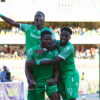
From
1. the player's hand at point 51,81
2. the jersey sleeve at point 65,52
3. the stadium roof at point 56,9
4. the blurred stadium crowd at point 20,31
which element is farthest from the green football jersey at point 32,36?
the stadium roof at point 56,9

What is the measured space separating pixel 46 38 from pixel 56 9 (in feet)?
112

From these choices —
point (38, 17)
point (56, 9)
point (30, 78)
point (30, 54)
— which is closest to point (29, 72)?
point (30, 78)

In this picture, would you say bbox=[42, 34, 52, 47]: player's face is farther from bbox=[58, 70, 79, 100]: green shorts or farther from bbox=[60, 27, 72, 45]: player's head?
bbox=[58, 70, 79, 100]: green shorts

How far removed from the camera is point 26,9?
38.0 metres

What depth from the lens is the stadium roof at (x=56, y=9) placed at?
38.0 meters

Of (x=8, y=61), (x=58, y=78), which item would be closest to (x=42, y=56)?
(x=58, y=78)

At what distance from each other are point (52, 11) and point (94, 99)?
27923mm

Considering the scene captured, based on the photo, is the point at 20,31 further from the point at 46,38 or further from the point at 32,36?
the point at 46,38

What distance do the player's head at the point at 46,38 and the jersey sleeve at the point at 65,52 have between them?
0.24m

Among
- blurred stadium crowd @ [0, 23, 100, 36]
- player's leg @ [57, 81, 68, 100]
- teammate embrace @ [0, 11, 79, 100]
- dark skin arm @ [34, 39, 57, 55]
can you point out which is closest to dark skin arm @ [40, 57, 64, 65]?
teammate embrace @ [0, 11, 79, 100]

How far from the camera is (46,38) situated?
14.4 feet

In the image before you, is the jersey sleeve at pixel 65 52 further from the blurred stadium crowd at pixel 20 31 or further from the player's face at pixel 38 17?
the blurred stadium crowd at pixel 20 31

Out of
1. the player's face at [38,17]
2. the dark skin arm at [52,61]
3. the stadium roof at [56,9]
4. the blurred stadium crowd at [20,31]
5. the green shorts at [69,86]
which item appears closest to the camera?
the dark skin arm at [52,61]

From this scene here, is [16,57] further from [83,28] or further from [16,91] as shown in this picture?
[16,91]
